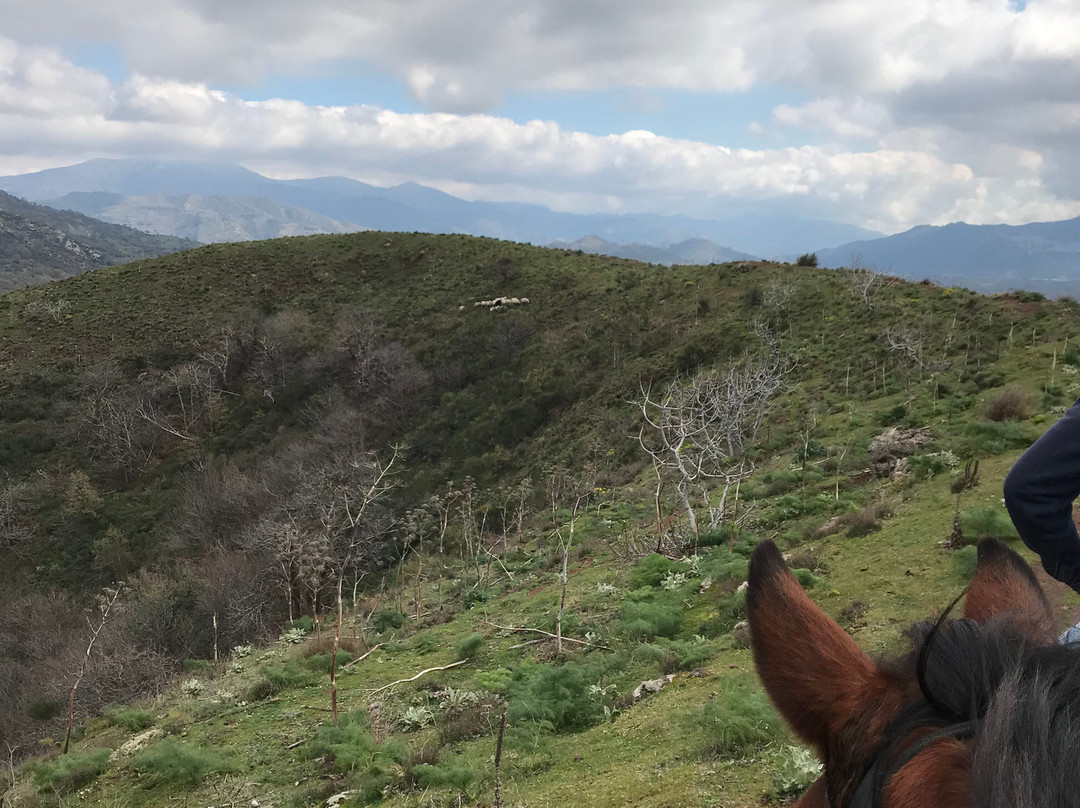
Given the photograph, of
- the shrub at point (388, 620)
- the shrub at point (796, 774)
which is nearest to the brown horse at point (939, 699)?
the shrub at point (796, 774)

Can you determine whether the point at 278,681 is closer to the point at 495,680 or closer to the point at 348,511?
the point at 348,511

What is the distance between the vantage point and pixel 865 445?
11.9 meters

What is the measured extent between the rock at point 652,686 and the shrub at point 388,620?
21.5 ft

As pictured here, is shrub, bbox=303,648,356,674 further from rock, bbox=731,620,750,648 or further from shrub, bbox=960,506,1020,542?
shrub, bbox=960,506,1020,542

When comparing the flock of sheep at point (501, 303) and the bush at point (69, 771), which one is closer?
the bush at point (69, 771)

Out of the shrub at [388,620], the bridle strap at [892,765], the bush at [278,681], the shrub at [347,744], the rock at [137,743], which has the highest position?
the bridle strap at [892,765]

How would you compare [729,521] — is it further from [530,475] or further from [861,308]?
[861,308]

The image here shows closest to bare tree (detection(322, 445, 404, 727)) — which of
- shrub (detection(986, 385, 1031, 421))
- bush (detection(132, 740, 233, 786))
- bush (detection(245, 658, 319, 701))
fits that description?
bush (detection(245, 658, 319, 701))

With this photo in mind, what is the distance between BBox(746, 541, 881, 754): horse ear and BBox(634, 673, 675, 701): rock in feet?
15.0

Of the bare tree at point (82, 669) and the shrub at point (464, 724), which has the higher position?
the shrub at point (464, 724)

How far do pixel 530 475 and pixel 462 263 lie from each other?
2696 cm

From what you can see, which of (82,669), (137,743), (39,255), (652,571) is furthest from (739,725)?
(39,255)

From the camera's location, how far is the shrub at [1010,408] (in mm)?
10500

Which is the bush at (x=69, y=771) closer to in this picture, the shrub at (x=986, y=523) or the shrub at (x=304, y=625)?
the shrub at (x=304, y=625)
